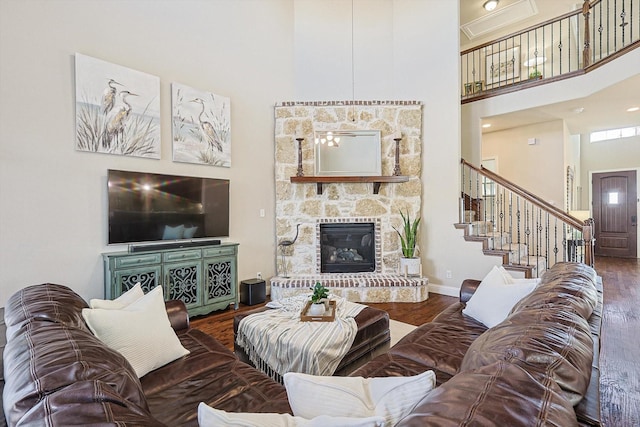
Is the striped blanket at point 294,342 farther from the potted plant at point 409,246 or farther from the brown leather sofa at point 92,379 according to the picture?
the potted plant at point 409,246

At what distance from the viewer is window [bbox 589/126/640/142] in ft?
23.9

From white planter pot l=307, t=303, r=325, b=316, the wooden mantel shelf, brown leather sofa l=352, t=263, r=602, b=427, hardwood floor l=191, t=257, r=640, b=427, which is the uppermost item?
the wooden mantel shelf

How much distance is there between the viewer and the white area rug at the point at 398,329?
10.2 feet

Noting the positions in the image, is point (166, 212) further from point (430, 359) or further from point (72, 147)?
point (430, 359)

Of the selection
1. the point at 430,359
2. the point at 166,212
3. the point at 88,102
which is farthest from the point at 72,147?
the point at 430,359

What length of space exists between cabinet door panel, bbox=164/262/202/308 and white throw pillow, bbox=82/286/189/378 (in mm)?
1722

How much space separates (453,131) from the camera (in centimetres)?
475

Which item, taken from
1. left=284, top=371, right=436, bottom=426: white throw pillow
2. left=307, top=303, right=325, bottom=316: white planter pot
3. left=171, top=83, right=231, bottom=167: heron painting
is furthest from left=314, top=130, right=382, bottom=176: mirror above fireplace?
left=284, top=371, right=436, bottom=426: white throw pillow

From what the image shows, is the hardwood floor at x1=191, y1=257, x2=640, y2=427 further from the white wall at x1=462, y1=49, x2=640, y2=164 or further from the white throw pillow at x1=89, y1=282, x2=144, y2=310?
the white wall at x1=462, y1=49, x2=640, y2=164

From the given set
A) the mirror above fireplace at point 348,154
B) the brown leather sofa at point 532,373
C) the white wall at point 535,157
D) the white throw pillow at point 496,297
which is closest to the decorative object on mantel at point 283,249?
the mirror above fireplace at point 348,154

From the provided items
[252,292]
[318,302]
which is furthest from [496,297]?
[252,292]

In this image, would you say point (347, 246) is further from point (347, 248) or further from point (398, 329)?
point (398, 329)

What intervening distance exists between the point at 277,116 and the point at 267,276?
2411 mm

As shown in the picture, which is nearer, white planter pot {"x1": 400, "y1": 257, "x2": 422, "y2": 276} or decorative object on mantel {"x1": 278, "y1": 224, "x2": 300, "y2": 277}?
white planter pot {"x1": 400, "y1": 257, "x2": 422, "y2": 276}
